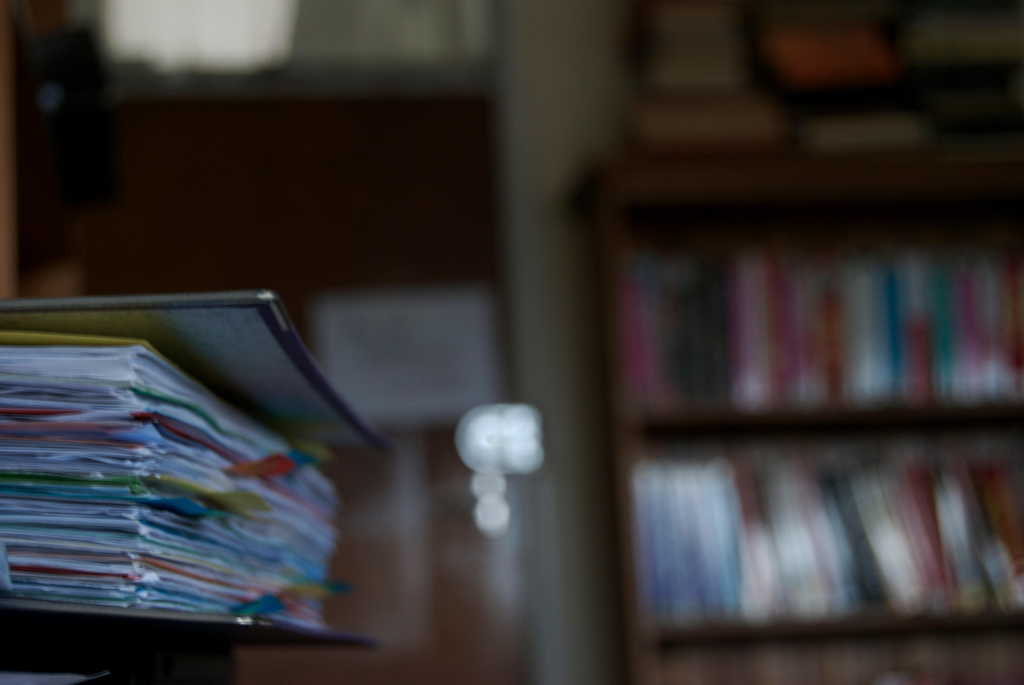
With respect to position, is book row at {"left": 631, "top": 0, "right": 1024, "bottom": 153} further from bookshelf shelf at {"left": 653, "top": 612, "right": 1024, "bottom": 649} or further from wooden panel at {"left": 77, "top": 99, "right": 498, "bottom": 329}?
bookshelf shelf at {"left": 653, "top": 612, "right": 1024, "bottom": 649}

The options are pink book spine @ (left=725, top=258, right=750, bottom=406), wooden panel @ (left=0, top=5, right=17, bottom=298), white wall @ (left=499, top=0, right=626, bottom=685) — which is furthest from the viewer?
white wall @ (left=499, top=0, right=626, bottom=685)

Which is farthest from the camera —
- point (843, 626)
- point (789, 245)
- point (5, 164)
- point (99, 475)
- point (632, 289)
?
point (789, 245)

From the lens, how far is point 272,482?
0.60 meters

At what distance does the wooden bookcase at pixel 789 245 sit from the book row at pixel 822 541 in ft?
0.15

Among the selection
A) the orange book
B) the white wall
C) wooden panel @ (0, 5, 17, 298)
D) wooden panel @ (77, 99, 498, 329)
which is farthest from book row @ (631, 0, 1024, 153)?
wooden panel @ (0, 5, 17, 298)

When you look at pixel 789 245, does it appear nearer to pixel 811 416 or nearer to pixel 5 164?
pixel 811 416

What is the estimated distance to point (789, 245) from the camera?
2.16 m

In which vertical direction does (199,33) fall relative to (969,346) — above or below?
above

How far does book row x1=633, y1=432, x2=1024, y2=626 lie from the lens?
182cm

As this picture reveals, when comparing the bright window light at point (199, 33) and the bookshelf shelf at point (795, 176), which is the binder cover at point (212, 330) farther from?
the bright window light at point (199, 33)

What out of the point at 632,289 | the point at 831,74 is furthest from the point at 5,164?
the point at 831,74

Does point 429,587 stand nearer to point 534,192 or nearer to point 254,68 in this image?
point 534,192

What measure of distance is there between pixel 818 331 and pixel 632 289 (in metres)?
0.37

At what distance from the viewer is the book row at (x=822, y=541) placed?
182 centimetres
